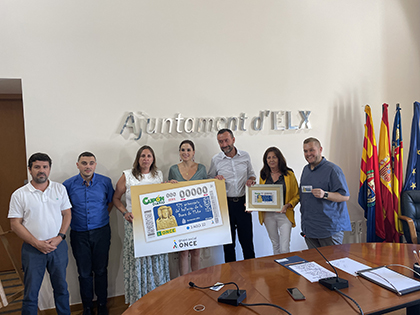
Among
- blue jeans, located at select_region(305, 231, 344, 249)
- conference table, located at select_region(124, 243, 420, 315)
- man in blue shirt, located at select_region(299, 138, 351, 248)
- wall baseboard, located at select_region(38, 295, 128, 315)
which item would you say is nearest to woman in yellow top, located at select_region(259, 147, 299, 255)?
man in blue shirt, located at select_region(299, 138, 351, 248)

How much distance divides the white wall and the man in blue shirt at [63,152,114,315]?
266 mm

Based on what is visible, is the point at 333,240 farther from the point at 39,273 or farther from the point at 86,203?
the point at 39,273

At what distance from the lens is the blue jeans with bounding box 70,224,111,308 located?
2.77 m

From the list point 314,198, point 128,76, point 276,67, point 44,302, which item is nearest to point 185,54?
point 128,76

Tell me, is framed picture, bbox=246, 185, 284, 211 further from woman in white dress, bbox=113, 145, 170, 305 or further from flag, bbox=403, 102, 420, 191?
flag, bbox=403, 102, 420, 191

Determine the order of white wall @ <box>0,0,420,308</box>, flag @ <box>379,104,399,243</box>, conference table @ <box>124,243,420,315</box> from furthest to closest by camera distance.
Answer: flag @ <box>379,104,399,243</box> → white wall @ <box>0,0,420,308</box> → conference table @ <box>124,243,420,315</box>

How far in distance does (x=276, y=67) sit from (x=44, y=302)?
3.92 meters

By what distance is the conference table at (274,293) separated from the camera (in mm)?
1368

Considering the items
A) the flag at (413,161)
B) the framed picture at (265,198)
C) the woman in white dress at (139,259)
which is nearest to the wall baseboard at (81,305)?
the woman in white dress at (139,259)

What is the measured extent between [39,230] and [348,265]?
254 cm

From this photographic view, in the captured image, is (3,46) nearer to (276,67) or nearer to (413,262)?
(276,67)

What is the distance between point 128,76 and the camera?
3.15m

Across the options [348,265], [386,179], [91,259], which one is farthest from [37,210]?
[386,179]

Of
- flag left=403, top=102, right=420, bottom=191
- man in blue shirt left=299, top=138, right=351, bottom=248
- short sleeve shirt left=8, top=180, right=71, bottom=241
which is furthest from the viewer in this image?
Result: flag left=403, top=102, right=420, bottom=191
